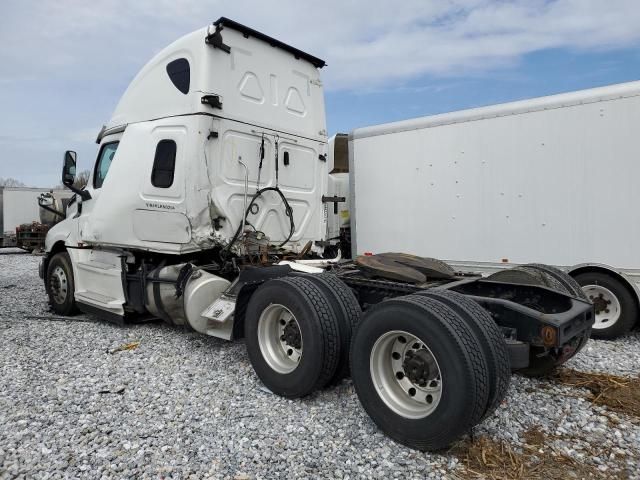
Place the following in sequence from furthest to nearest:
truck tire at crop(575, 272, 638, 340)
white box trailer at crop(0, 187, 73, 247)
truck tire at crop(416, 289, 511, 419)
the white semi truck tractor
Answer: white box trailer at crop(0, 187, 73, 247) < truck tire at crop(575, 272, 638, 340) < the white semi truck tractor < truck tire at crop(416, 289, 511, 419)

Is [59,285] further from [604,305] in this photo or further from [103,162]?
[604,305]

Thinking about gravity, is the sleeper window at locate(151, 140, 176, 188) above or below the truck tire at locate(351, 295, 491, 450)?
above

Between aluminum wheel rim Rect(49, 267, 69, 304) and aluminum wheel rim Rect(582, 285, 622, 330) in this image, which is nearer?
aluminum wheel rim Rect(582, 285, 622, 330)

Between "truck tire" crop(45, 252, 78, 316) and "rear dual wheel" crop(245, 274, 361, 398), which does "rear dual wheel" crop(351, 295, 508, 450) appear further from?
"truck tire" crop(45, 252, 78, 316)

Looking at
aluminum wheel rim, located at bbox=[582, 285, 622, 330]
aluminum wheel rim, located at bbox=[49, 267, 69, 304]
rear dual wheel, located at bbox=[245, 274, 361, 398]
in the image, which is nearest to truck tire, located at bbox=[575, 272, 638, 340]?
aluminum wheel rim, located at bbox=[582, 285, 622, 330]

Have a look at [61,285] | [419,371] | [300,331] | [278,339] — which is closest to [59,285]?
[61,285]

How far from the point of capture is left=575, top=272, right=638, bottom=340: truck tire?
5766mm

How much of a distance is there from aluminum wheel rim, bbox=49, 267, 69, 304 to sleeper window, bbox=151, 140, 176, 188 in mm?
2559

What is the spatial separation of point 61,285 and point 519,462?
6.53 metres

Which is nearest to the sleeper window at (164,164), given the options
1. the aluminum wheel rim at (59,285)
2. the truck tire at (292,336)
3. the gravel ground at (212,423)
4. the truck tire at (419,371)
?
the gravel ground at (212,423)

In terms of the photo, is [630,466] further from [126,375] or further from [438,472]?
[126,375]

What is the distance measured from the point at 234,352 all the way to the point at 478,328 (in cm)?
301

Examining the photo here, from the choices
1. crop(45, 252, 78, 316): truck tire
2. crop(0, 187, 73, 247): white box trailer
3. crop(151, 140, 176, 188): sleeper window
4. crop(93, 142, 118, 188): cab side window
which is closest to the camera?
crop(151, 140, 176, 188): sleeper window

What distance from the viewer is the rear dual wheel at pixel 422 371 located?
2.78 metres
